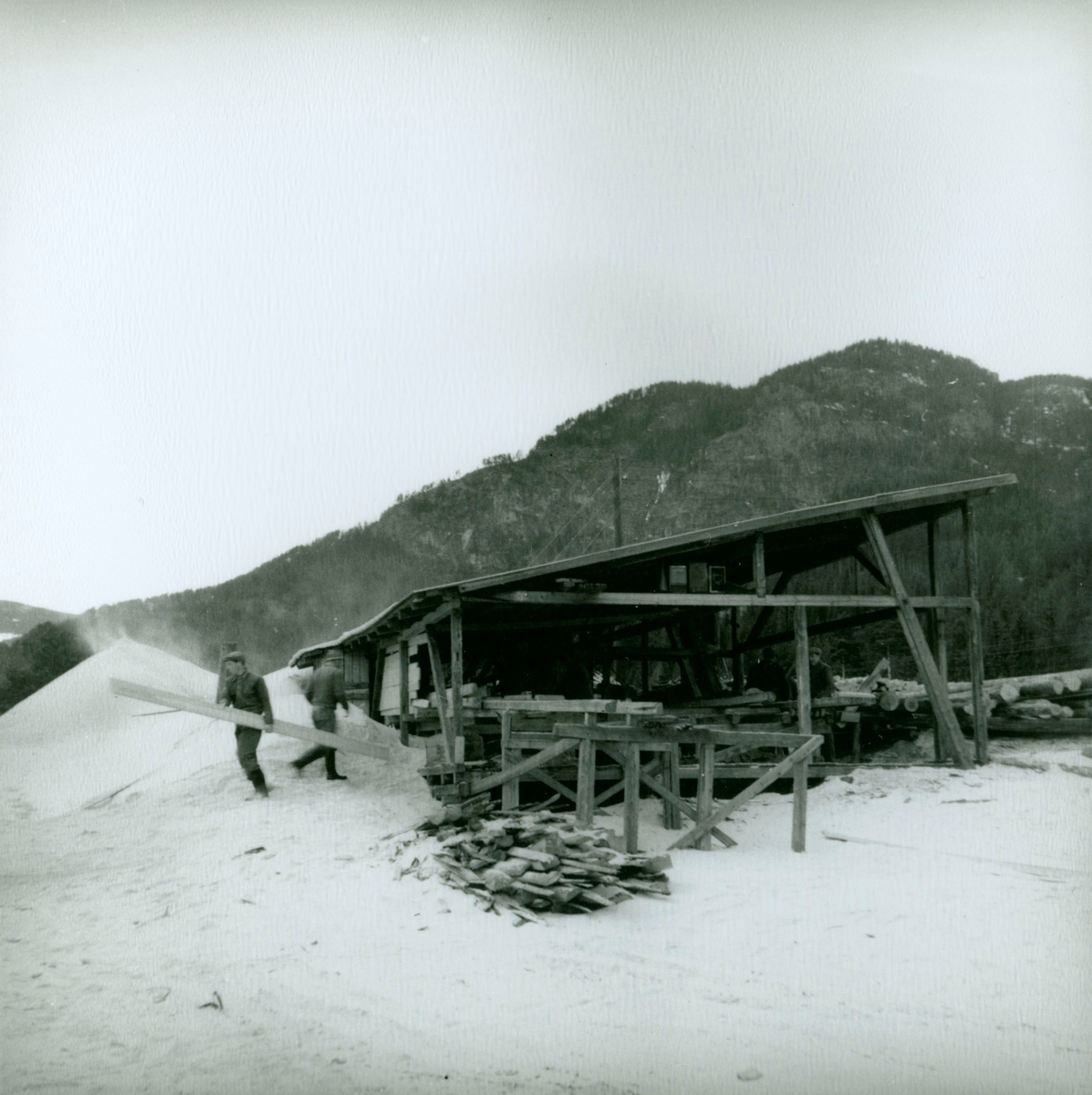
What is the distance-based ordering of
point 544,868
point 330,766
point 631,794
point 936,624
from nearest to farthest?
1. point 544,868
2. point 631,794
3. point 330,766
4. point 936,624

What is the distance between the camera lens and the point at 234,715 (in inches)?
427

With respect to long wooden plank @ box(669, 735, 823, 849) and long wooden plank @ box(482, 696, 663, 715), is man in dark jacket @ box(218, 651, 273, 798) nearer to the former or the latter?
long wooden plank @ box(482, 696, 663, 715)

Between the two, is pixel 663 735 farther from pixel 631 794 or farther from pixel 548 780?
pixel 548 780

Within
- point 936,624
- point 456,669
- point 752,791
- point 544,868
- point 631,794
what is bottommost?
point 544,868

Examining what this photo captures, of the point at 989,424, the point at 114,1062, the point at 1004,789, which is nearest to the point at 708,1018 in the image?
the point at 114,1062

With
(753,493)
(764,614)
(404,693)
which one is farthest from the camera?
(753,493)

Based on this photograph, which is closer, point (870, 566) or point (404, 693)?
point (870, 566)

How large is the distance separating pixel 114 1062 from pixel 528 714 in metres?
7.50

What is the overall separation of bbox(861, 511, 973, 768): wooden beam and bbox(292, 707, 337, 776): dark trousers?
319 inches

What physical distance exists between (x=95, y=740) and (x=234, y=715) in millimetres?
4631

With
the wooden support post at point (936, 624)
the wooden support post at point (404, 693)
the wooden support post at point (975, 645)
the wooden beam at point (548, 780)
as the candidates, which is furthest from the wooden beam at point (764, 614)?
the wooden support post at point (404, 693)

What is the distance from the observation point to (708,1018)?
19.4 ft

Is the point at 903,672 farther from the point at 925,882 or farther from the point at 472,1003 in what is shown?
the point at 472,1003

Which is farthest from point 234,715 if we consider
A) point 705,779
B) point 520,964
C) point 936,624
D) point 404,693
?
point 936,624
